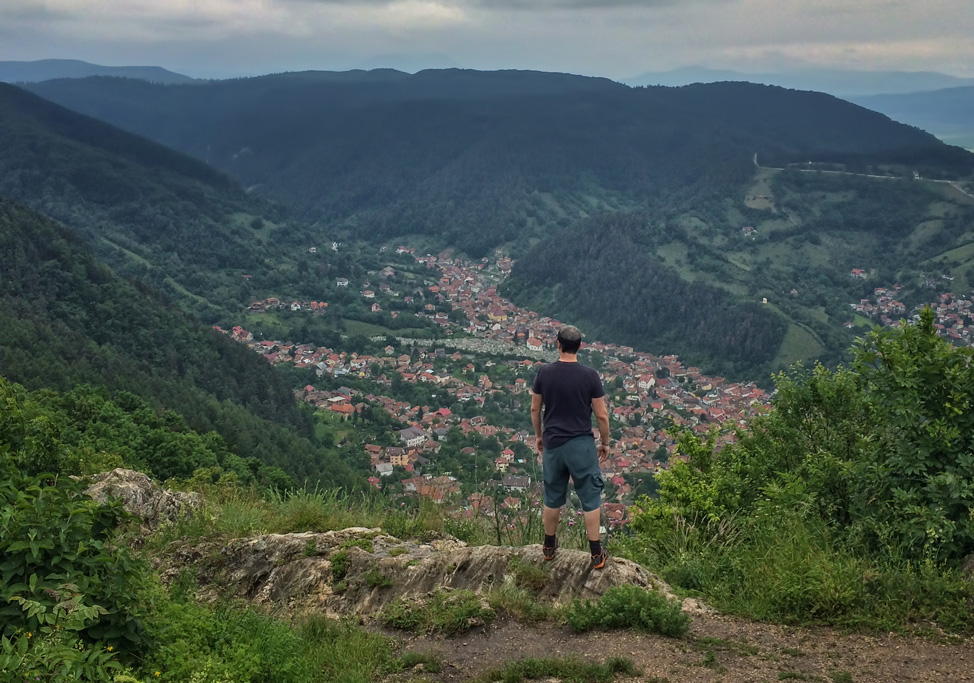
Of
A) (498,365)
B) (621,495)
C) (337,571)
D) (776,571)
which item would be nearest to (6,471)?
(337,571)

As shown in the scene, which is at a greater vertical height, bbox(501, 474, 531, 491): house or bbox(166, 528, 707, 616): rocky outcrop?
bbox(166, 528, 707, 616): rocky outcrop

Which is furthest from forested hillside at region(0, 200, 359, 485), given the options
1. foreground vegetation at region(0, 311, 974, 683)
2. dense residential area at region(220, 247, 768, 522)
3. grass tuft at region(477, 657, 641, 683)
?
grass tuft at region(477, 657, 641, 683)

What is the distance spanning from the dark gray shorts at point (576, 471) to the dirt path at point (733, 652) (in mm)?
993

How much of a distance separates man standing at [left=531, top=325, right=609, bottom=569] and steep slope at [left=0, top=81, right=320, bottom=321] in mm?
84516

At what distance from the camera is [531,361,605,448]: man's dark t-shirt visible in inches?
217

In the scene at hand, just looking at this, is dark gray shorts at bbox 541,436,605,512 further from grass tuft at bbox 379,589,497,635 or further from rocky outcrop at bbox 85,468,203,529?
rocky outcrop at bbox 85,468,203,529

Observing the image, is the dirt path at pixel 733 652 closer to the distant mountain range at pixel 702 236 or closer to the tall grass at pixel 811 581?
the tall grass at pixel 811 581

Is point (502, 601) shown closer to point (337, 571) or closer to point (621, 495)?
point (337, 571)

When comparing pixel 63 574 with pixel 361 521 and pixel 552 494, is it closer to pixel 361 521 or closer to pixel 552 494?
pixel 552 494

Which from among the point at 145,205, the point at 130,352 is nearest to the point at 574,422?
the point at 130,352

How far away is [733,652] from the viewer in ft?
16.0

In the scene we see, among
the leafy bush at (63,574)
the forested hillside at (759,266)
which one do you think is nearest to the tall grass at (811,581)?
the leafy bush at (63,574)

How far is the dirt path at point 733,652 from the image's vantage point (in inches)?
179

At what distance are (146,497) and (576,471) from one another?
4958 millimetres
